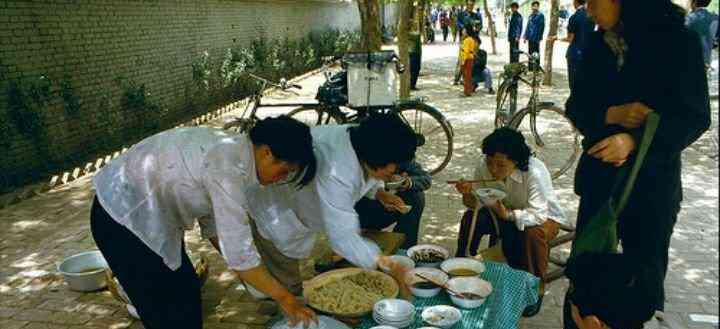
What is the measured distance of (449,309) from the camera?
8.52 feet

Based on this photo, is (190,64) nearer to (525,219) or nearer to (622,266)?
(525,219)

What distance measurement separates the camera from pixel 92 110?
8.12 m

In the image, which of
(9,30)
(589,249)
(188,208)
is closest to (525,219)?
(589,249)

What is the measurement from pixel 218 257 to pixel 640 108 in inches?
148

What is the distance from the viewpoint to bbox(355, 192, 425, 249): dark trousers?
421 cm

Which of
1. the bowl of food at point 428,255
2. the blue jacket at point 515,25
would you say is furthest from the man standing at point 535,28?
the bowl of food at point 428,255

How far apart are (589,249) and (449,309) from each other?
2.42 ft

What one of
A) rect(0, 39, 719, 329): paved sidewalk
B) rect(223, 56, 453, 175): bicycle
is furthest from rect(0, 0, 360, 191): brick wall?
rect(223, 56, 453, 175): bicycle

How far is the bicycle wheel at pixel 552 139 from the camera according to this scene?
683 centimetres

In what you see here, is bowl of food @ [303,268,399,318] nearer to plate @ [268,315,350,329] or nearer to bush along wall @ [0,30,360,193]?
plate @ [268,315,350,329]

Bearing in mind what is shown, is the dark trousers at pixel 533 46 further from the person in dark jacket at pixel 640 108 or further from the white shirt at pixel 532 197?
the person in dark jacket at pixel 640 108

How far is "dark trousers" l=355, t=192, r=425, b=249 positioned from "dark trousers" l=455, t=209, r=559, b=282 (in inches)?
18.9

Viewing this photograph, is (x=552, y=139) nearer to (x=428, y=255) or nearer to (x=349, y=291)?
(x=428, y=255)

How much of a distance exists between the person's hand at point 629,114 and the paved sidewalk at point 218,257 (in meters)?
1.34
